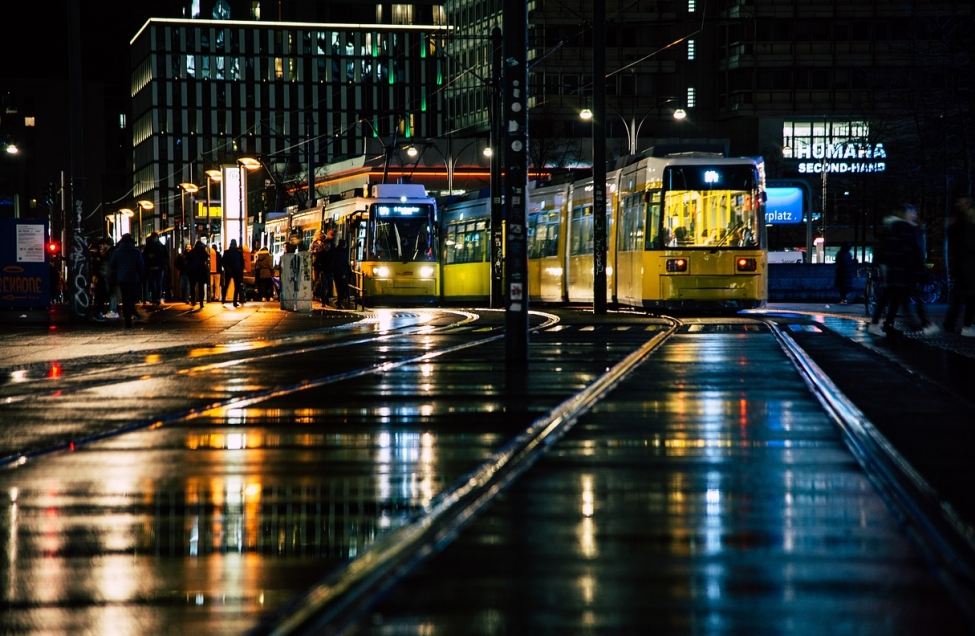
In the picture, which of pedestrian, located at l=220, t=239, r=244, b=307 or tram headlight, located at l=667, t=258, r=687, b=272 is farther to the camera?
pedestrian, located at l=220, t=239, r=244, b=307

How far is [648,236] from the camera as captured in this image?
35000 mm

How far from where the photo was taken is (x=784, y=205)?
59906mm

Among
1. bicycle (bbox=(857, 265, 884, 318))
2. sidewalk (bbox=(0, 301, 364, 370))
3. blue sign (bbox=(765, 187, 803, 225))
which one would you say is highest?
blue sign (bbox=(765, 187, 803, 225))

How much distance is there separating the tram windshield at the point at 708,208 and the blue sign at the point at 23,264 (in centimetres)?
1273

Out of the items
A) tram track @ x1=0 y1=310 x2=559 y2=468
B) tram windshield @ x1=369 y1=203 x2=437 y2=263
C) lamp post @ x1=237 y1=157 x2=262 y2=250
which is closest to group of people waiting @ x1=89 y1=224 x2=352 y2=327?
tram windshield @ x1=369 y1=203 x2=437 y2=263

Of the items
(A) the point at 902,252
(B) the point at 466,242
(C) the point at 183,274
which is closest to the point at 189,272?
(C) the point at 183,274

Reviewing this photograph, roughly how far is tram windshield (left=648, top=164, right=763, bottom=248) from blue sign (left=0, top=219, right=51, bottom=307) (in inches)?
501

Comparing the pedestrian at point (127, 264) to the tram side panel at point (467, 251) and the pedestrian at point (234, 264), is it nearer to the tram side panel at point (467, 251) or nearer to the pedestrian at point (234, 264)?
the pedestrian at point (234, 264)

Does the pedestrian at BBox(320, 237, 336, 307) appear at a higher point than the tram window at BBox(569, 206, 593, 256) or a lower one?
lower

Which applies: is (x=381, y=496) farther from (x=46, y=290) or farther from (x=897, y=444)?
(x=46, y=290)

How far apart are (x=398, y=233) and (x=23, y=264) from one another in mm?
14509

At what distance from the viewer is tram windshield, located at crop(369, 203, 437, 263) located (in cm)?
4734

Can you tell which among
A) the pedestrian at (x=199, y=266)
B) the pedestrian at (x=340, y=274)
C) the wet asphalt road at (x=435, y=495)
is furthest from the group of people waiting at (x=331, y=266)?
the wet asphalt road at (x=435, y=495)

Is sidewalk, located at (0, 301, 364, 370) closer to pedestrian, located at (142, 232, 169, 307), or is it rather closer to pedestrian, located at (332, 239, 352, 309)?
pedestrian, located at (142, 232, 169, 307)
